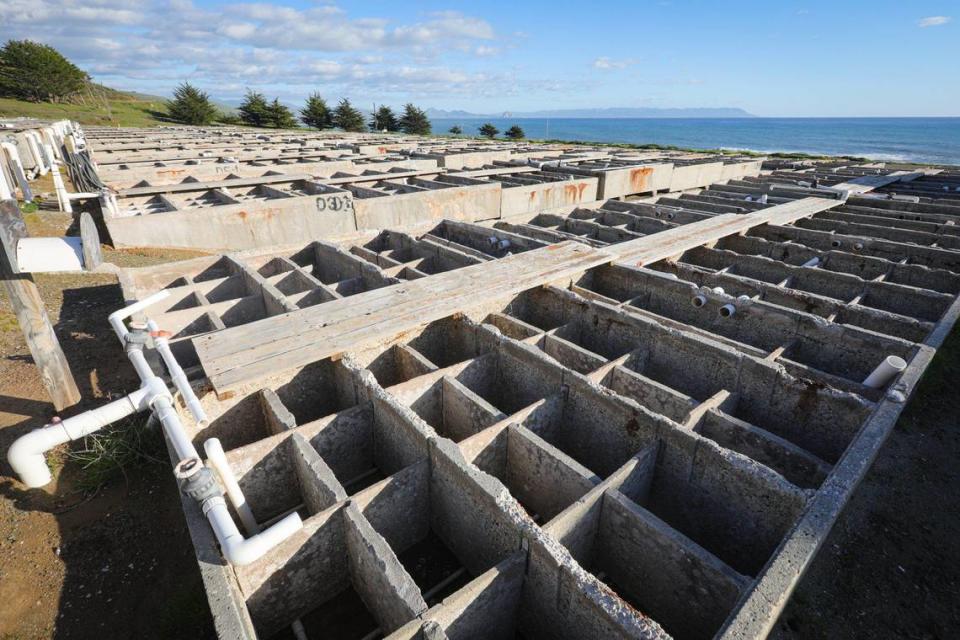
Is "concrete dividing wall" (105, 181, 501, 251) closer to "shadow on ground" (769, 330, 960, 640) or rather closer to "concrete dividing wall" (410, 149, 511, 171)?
"concrete dividing wall" (410, 149, 511, 171)

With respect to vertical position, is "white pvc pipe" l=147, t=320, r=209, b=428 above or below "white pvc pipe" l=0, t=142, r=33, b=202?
below

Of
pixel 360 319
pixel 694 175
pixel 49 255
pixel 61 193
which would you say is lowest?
pixel 360 319

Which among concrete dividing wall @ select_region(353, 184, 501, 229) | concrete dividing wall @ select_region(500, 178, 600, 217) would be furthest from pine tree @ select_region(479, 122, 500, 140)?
concrete dividing wall @ select_region(353, 184, 501, 229)

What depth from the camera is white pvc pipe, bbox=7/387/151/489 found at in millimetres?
5262

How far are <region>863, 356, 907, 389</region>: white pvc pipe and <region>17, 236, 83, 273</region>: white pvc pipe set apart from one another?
423 inches

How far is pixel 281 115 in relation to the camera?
57625 millimetres

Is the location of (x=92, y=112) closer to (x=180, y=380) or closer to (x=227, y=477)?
(x=180, y=380)

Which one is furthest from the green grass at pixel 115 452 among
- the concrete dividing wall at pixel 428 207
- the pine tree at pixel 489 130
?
the pine tree at pixel 489 130

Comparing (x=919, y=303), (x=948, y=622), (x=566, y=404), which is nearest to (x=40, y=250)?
(x=566, y=404)

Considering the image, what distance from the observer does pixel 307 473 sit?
19.2ft

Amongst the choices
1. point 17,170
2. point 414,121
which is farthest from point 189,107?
point 17,170

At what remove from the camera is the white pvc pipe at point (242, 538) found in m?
4.06

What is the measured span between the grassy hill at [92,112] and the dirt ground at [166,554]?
53919mm

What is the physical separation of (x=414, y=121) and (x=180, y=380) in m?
65.5
